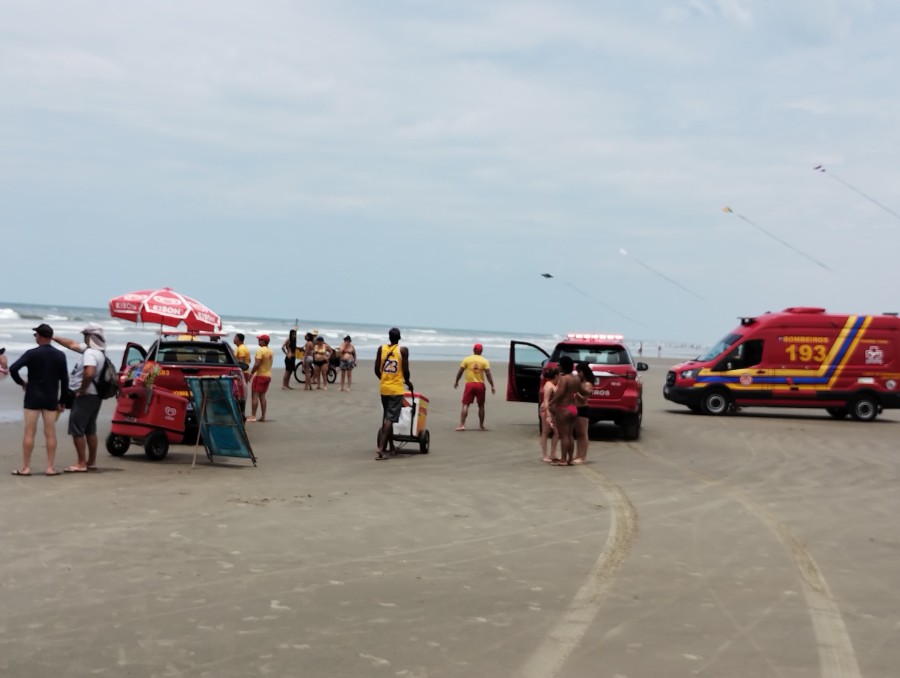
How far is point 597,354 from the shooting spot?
723 inches

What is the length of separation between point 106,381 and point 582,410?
6.44 m

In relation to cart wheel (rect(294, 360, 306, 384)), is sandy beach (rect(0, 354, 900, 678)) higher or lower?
lower

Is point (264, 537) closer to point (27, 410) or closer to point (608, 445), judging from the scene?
point (27, 410)

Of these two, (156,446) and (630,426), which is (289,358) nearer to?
(630,426)

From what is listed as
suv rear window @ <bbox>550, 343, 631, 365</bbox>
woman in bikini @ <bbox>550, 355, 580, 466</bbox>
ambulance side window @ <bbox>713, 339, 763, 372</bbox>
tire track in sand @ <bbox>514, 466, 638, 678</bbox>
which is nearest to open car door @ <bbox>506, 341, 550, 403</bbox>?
suv rear window @ <bbox>550, 343, 631, 365</bbox>

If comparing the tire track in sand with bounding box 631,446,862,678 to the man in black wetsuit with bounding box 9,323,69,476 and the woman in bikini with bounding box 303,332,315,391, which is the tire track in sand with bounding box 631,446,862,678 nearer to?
the man in black wetsuit with bounding box 9,323,69,476

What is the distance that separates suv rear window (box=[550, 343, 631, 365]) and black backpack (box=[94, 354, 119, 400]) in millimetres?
8021

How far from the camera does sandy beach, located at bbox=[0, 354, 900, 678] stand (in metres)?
5.47

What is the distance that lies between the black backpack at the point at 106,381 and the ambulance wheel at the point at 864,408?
17.5 meters

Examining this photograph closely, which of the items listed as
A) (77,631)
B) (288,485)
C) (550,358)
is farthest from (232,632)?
(550,358)

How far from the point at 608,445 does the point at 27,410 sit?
939 cm

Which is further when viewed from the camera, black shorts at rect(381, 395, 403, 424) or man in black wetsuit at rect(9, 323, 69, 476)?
black shorts at rect(381, 395, 403, 424)

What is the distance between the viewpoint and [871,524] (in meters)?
10.3

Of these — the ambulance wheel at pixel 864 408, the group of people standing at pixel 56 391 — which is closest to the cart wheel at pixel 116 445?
the group of people standing at pixel 56 391
